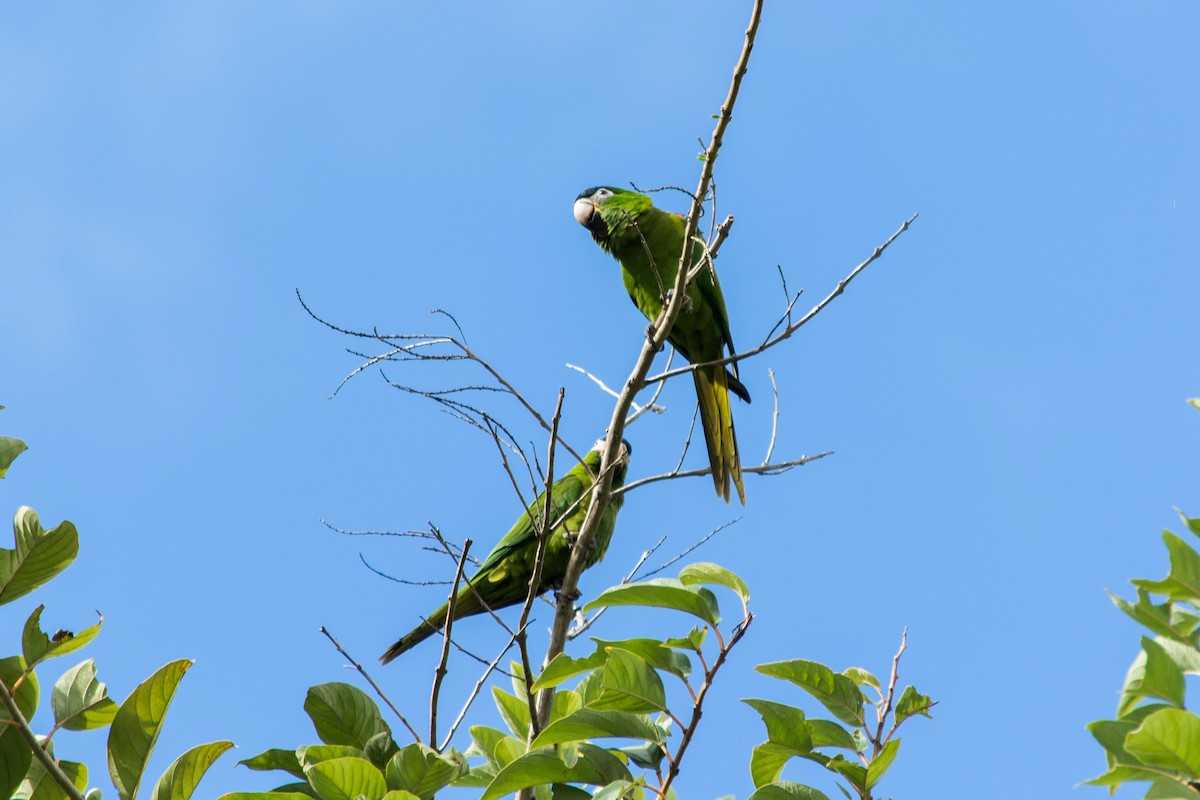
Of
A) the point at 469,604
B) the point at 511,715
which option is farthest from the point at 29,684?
the point at 469,604

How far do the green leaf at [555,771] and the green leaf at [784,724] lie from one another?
0.92 ft

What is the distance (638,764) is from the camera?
1826mm

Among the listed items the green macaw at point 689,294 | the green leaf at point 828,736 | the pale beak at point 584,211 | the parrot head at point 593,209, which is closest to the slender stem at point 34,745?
the green leaf at point 828,736

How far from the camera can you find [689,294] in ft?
16.0

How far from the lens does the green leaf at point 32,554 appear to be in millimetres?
1549

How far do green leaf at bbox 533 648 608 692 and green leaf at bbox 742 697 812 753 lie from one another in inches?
10.3

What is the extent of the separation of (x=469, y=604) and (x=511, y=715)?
2.50m

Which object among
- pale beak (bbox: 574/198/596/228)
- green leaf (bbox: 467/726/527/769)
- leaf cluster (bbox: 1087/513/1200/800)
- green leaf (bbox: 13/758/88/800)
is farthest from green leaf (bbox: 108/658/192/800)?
pale beak (bbox: 574/198/596/228)

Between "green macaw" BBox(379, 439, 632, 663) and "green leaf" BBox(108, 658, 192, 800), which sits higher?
"green macaw" BBox(379, 439, 632, 663)

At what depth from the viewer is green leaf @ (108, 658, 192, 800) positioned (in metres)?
1.54

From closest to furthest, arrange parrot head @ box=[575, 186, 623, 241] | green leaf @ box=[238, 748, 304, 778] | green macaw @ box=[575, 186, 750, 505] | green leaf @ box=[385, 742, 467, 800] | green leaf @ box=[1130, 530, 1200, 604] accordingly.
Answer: green leaf @ box=[1130, 530, 1200, 604] → green leaf @ box=[385, 742, 467, 800] → green leaf @ box=[238, 748, 304, 778] → green macaw @ box=[575, 186, 750, 505] → parrot head @ box=[575, 186, 623, 241]

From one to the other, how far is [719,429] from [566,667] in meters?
3.20

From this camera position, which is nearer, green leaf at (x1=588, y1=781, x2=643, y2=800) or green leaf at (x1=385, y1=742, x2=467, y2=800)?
green leaf at (x1=588, y1=781, x2=643, y2=800)

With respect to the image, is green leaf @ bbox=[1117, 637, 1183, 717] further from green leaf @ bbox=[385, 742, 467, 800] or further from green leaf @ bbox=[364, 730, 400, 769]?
green leaf @ bbox=[364, 730, 400, 769]
